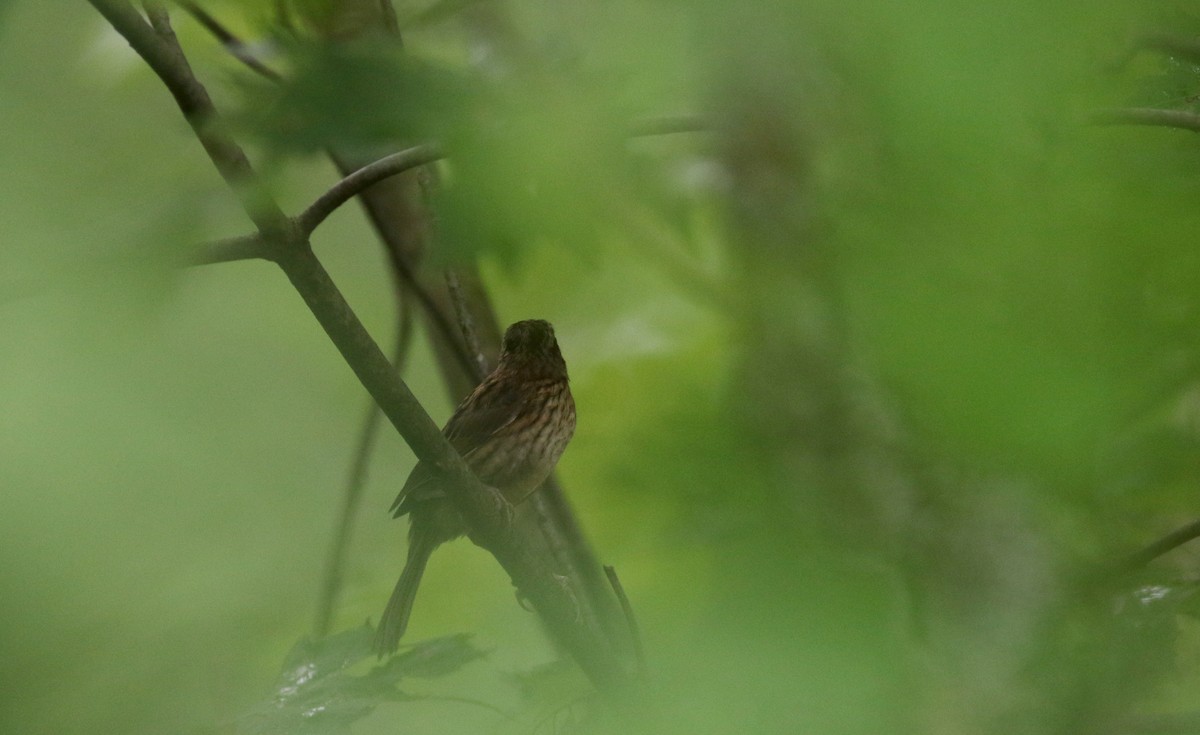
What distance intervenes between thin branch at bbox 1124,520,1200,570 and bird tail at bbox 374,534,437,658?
202cm

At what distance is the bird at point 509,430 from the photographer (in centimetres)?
370

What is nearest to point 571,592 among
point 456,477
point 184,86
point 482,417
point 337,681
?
point 456,477

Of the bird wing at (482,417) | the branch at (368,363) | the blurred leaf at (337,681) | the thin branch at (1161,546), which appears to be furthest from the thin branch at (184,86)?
the bird wing at (482,417)

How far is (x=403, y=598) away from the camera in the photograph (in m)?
3.56

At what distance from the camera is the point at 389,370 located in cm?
210

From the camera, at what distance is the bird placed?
3695 mm

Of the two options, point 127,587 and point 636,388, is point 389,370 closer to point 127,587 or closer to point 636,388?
point 636,388

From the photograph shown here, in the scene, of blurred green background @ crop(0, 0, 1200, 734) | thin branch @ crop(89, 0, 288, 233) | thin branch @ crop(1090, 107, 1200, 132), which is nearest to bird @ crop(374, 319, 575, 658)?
blurred green background @ crop(0, 0, 1200, 734)

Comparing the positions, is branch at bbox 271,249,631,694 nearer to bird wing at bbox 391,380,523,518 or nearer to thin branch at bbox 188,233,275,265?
thin branch at bbox 188,233,275,265

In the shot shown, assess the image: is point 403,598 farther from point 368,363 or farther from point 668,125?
point 668,125

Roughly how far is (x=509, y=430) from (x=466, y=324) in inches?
37.8

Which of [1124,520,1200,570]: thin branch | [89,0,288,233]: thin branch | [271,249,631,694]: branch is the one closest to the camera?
[89,0,288,233]: thin branch

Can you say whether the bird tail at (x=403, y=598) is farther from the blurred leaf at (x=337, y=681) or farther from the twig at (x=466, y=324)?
the blurred leaf at (x=337, y=681)

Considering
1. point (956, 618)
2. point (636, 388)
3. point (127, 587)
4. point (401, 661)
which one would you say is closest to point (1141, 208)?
point (956, 618)
